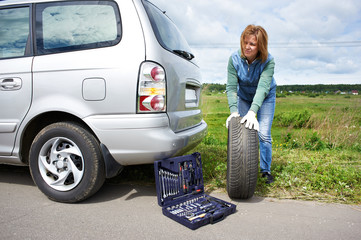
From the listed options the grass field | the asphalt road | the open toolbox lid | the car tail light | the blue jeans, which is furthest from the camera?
the blue jeans

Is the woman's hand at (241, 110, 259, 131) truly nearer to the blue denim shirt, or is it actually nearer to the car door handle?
the blue denim shirt

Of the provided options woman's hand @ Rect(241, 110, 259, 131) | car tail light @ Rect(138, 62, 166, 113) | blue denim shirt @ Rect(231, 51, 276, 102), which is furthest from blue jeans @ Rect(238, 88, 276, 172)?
car tail light @ Rect(138, 62, 166, 113)

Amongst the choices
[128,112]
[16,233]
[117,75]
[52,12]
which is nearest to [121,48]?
[117,75]

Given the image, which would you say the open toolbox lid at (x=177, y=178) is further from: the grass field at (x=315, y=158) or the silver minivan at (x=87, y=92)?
the grass field at (x=315, y=158)

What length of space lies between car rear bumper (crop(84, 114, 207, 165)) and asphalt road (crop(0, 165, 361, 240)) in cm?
51

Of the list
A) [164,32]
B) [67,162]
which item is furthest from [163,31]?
[67,162]

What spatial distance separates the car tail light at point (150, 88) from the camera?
2451 mm

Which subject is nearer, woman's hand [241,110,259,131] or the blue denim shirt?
woman's hand [241,110,259,131]

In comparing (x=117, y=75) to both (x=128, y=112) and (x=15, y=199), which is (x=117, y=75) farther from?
(x=15, y=199)

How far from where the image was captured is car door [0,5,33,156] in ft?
9.16

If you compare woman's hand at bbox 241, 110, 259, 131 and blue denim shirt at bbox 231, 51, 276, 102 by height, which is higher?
blue denim shirt at bbox 231, 51, 276, 102

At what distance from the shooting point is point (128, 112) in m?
2.47

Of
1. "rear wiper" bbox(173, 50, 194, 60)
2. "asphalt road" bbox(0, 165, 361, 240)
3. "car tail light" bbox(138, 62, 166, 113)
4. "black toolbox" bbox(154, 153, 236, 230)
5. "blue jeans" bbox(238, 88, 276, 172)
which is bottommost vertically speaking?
"asphalt road" bbox(0, 165, 361, 240)

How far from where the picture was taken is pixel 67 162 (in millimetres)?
2725
